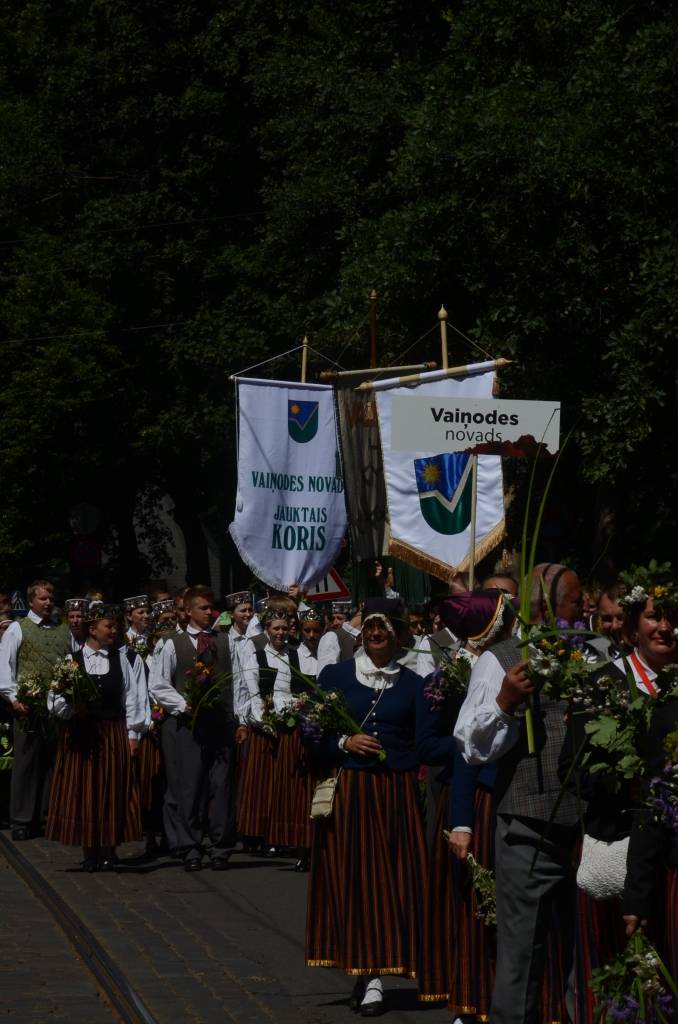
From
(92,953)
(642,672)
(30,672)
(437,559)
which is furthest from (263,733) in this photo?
(642,672)

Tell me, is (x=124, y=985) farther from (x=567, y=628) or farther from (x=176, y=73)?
(x=176, y=73)

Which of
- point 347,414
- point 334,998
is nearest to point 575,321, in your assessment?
point 347,414

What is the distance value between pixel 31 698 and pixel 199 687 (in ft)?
7.14

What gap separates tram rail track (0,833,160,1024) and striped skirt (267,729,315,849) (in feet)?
6.11

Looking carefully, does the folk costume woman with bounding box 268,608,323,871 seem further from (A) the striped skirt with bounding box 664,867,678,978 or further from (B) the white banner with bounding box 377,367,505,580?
(A) the striped skirt with bounding box 664,867,678,978

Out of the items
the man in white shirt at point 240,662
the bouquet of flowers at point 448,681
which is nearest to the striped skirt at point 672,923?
the bouquet of flowers at point 448,681

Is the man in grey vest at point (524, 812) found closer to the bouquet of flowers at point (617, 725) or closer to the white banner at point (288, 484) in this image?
the bouquet of flowers at point (617, 725)

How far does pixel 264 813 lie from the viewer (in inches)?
537

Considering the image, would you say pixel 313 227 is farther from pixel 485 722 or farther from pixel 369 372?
pixel 485 722

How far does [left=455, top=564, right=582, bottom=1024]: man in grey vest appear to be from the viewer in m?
5.89

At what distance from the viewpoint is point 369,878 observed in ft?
26.5

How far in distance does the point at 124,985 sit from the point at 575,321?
40.8ft

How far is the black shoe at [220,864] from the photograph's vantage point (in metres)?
12.7

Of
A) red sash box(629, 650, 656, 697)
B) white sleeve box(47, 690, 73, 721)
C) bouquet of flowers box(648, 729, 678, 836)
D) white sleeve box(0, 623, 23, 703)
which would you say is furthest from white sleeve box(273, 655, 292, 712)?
bouquet of flowers box(648, 729, 678, 836)
